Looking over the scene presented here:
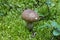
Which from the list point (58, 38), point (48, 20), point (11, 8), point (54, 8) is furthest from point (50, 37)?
point (11, 8)

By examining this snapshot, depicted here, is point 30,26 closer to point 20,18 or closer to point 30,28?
point 30,28

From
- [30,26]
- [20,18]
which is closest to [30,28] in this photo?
[30,26]

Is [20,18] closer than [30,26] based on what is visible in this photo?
No

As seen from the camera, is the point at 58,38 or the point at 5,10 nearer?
the point at 58,38

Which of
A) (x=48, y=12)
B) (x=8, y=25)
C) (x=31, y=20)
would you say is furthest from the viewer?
(x=48, y=12)

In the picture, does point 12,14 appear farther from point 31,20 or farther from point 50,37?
point 50,37

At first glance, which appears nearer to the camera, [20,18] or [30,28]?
[30,28]

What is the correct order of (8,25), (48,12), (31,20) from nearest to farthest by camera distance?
(31,20) → (8,25) → (48,12)

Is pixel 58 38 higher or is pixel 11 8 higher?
pixel 11 8
